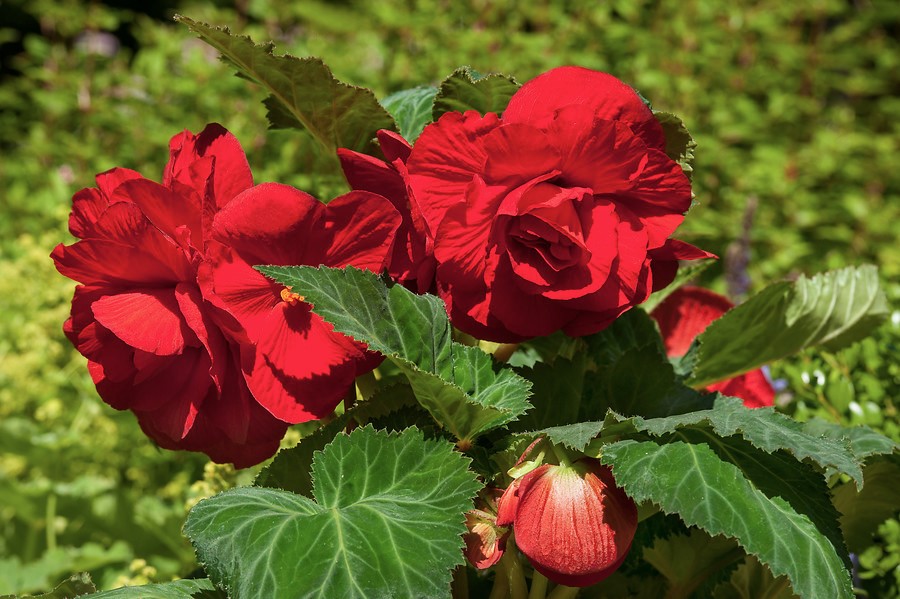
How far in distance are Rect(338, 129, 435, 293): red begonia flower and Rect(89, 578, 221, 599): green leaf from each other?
0.32 metres

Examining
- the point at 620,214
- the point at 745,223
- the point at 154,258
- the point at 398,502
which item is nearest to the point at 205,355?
the point at 154,258

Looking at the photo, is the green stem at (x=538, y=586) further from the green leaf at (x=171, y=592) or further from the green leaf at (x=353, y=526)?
the green leaf at (x=171, y=592)

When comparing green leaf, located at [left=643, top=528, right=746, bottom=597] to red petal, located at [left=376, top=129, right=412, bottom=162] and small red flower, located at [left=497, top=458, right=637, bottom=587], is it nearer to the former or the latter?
small red flower, located at [left=497, top=458, right=637, bottom=587]

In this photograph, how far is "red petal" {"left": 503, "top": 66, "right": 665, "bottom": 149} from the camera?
33.3 inches

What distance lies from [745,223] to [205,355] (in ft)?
5.92

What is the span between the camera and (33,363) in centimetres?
195

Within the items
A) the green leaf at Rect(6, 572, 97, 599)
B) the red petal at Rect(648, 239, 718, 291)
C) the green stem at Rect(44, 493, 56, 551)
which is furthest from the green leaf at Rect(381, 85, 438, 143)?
the green stem at Rect(44, 493, 56, 551)

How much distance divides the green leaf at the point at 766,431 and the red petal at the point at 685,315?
407 millimetres

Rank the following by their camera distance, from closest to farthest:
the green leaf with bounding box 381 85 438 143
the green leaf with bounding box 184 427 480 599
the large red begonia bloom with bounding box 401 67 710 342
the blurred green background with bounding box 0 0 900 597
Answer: the green leaf with bounding box 184 427 480 599, the large red begonia bloom with bounding box 401 67 710 342, the green leaf with bounding box 381 85 438 143, the blurred green background with bounding box 0 0 900 597

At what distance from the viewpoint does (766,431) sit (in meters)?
0.77

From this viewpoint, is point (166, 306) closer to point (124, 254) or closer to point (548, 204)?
point (124, 254)

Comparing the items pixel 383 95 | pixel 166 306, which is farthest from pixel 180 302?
pixel 383 95

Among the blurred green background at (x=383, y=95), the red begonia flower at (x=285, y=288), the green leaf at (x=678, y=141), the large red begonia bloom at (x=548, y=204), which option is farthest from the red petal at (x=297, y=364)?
the blurred green background at (x=383, y=95)

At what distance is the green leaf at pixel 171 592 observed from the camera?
2.60 ft
